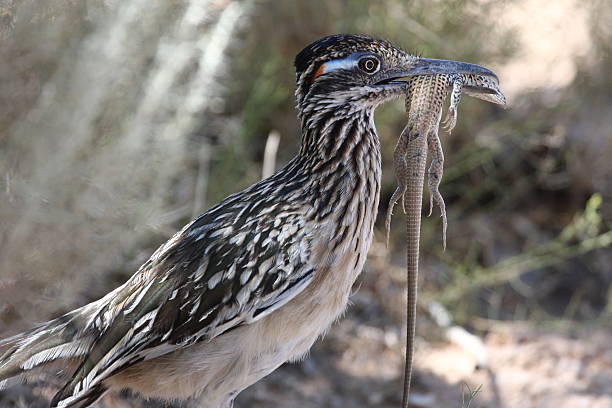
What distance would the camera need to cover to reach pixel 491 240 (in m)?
6.85

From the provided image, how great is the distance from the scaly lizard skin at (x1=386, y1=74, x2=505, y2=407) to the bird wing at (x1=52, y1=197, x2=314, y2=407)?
16.6 inches

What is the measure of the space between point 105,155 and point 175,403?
4.15 feet

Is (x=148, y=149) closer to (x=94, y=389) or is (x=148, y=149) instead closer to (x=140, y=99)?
(x=140, y=99)

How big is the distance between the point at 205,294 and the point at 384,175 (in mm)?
3111

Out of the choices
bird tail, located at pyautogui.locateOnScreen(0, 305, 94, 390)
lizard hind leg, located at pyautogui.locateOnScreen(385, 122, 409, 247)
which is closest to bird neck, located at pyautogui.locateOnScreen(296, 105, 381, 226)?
lizard hind leg, located at pyautogui.locateOnScreen(385, 122, 409, 247)

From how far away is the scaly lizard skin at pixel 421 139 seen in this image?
3492 mm

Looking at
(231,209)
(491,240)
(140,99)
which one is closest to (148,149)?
(140,99)

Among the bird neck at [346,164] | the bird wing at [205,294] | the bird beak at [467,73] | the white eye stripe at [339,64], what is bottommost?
the bird wing at [205,294]

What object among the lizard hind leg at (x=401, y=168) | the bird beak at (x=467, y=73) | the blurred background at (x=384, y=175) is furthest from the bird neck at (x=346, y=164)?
the blurred background at (x=384, y=175)

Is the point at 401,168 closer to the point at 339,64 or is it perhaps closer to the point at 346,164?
the point at 346,164

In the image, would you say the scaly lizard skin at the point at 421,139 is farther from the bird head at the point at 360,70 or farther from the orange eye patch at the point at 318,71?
the orange eye patch at the point at 318,71

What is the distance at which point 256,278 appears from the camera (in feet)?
11.5

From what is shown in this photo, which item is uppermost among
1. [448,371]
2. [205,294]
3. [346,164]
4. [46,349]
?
[346,164]

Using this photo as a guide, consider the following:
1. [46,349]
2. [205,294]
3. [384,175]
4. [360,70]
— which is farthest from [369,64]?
[384,175]
